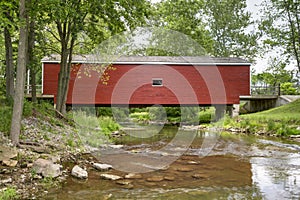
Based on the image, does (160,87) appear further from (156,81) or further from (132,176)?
(132,176)

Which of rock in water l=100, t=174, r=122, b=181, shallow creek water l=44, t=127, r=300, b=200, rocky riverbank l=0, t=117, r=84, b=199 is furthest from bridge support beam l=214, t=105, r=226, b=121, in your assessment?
rock in water l=100, t=174, r=122, b=181

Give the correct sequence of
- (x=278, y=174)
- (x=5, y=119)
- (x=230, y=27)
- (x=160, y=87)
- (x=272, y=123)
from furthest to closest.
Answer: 1. (x=230, y=27)
2. (x=160, y=87)
3. (x=272, y=123)
4. (x=5, y=119)
5. (x=278, y=174)

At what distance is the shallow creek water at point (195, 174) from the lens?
5.72 m

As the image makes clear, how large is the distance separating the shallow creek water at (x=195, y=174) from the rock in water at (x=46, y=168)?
297mm

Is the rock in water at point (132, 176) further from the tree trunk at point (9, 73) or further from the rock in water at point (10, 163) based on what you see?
the tree trunk at point (9, 73)

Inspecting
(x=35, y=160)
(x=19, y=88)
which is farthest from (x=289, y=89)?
(x=35, y=160)

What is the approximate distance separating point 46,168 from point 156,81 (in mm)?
15022

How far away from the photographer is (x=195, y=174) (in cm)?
735

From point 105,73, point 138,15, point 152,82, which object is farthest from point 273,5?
point 138,15

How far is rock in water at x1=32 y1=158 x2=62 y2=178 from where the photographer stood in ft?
20.5

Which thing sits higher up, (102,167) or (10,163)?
(10,163)

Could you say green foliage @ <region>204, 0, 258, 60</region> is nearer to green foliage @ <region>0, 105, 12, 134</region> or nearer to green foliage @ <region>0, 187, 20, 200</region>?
green foliage @ <region>0, 105, 12, 134</region>

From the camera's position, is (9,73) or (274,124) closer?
(9,73)

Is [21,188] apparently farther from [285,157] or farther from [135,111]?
[135,111]
